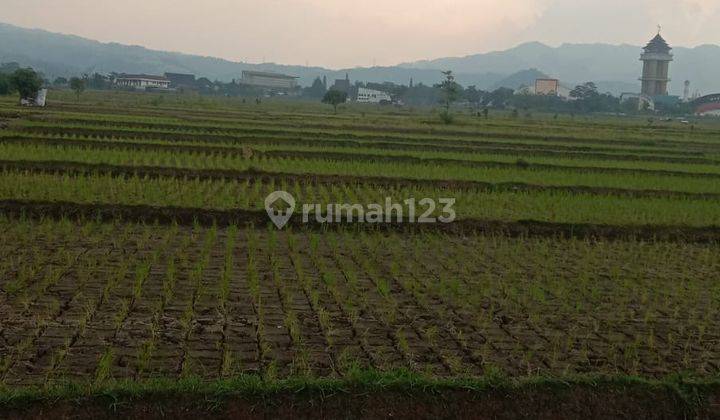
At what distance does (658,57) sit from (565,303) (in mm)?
108188

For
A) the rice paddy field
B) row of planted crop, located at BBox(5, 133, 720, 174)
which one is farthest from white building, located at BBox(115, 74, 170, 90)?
the rice paddy field

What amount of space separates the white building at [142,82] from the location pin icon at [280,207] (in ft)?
255

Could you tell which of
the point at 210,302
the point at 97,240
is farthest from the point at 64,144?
the point at 210,302

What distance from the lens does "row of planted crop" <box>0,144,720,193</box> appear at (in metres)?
13.7

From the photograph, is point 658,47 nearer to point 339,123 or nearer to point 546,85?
point 546,85

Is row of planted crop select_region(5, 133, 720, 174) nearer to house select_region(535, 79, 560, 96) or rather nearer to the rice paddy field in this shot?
the rice paddy field

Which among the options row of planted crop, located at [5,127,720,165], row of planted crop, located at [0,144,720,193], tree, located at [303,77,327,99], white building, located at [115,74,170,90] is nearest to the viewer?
row of planted crop, located at [0,144,720,193]

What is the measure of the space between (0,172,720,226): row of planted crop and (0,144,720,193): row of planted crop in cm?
132

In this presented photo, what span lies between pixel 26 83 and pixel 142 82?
63.3 meters

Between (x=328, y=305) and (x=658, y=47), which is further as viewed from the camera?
(x=658, y=47)

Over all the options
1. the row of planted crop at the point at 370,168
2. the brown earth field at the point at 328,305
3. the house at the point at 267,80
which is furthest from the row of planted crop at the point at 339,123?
the house at the point at 267,80

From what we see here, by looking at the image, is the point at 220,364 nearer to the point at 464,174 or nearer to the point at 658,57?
the point at 464,174

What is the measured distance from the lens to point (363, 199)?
11445 mm

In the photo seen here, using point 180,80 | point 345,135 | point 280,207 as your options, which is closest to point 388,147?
point 345,135
